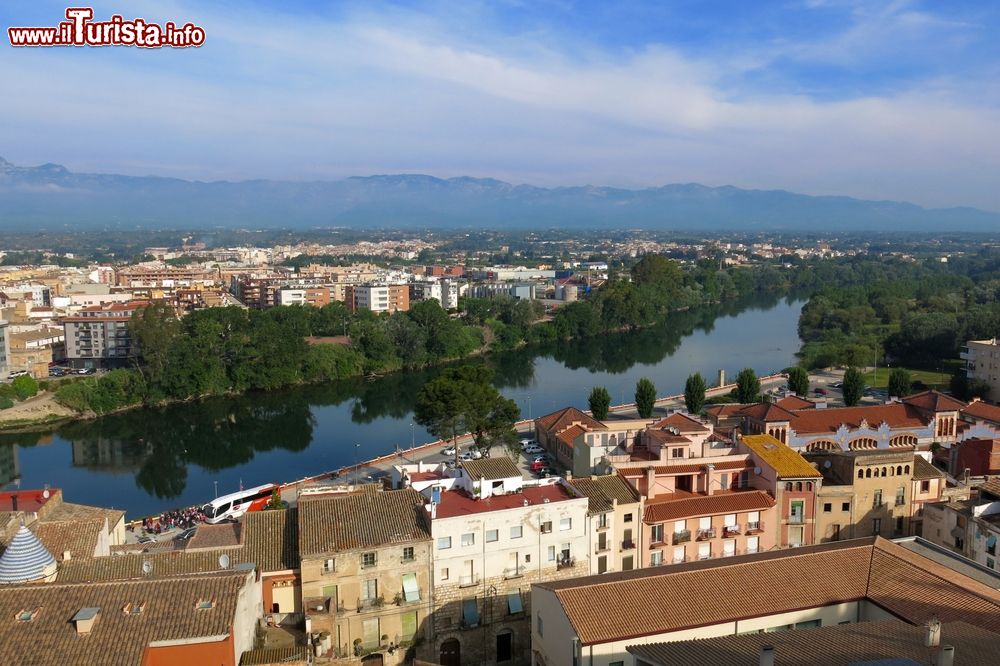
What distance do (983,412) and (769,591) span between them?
13041 millimetres

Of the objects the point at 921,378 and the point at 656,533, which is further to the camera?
the point at 921,378

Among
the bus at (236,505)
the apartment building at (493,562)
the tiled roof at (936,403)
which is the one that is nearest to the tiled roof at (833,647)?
the apartment building at (493,562)

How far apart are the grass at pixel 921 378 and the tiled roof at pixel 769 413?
1077cm

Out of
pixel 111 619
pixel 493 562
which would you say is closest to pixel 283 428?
pixel 493 562

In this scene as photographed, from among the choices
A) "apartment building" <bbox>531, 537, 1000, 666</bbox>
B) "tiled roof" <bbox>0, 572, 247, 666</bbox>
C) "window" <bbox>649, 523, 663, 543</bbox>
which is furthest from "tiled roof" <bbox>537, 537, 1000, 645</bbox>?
"tiled roof" <bbox>0, 572, 247, 666</bbox>

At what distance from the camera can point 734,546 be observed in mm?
10930

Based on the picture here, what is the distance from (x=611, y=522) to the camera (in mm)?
10188

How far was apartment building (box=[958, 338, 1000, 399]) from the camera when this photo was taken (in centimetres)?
2386

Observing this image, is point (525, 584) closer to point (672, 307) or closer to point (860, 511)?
point (860, 511)

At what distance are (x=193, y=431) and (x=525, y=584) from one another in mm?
17099

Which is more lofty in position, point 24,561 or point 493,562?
point 24,561

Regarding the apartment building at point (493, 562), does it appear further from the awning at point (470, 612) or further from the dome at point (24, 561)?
the dome at point (24, 561)

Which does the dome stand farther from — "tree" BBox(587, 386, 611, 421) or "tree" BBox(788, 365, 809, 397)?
"tree" BBox(788, 365, 809, 397)

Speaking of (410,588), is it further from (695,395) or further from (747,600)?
(695,395)
